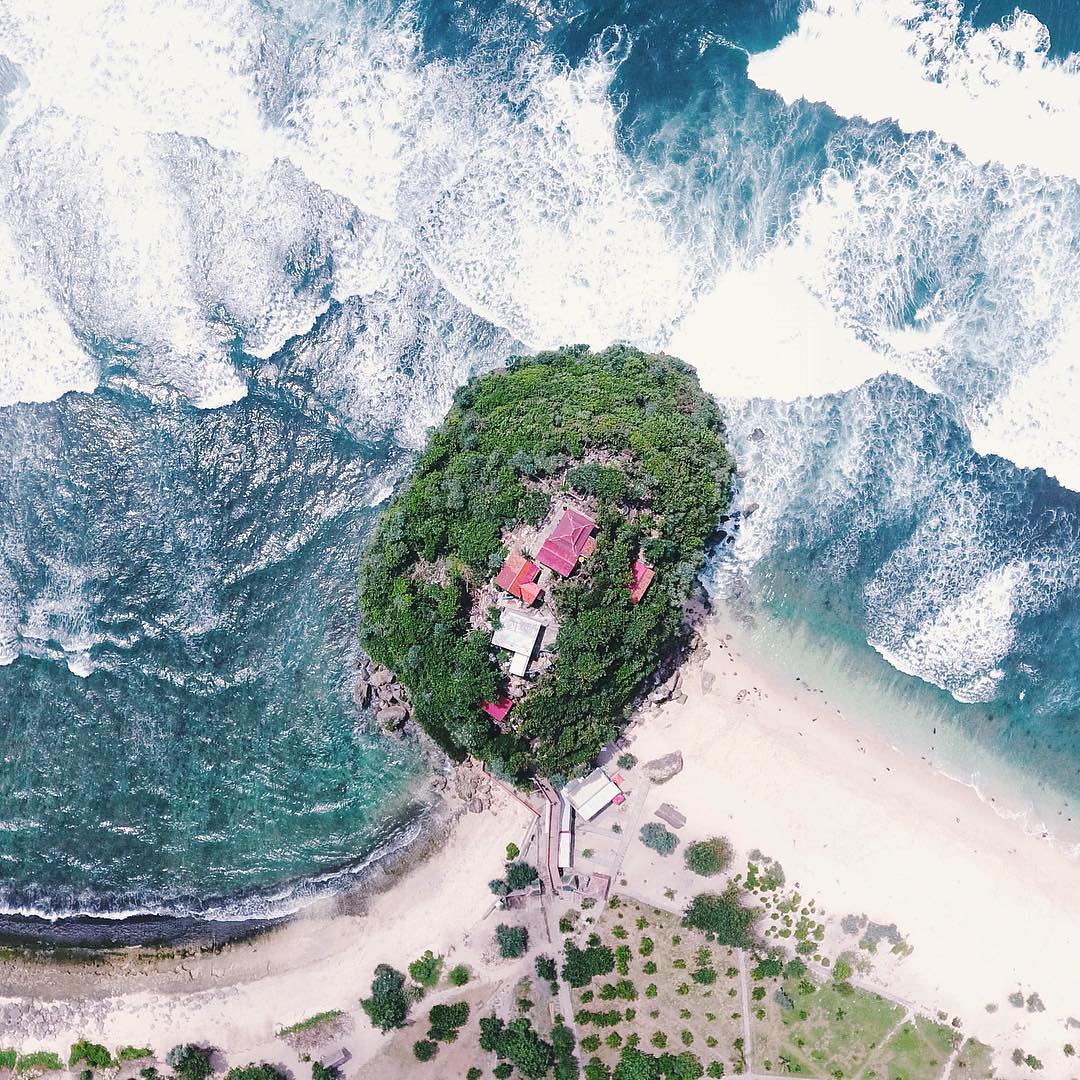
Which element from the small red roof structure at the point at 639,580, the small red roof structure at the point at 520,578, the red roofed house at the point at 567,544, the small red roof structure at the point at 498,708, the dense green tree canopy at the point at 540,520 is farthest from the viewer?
the small red roof structure at the point at 498,708

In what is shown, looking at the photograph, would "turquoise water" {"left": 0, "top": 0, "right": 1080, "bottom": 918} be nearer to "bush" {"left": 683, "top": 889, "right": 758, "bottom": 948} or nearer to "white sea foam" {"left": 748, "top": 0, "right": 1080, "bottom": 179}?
"white sea foam" {"left": 748, "top": 0, "right": 1080, "bottom": 179}

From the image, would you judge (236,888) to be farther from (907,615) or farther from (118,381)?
(907,615)

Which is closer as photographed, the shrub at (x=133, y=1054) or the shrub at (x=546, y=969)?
the shrub at (x=546, y=969)

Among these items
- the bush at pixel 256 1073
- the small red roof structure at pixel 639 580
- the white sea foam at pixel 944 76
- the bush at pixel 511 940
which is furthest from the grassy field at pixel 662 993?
the white sea foam at pixel 944 76

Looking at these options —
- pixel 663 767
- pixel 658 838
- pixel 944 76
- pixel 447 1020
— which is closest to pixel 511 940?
pixel 447 1020

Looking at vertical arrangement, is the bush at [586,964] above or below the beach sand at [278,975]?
above

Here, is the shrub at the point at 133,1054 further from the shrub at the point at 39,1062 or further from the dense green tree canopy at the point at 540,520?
the dense green tree canopy at the point at 540,520

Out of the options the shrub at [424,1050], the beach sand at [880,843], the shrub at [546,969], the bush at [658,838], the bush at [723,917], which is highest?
the beach sand at [880,843]

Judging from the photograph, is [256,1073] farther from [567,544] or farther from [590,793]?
[567,544]
